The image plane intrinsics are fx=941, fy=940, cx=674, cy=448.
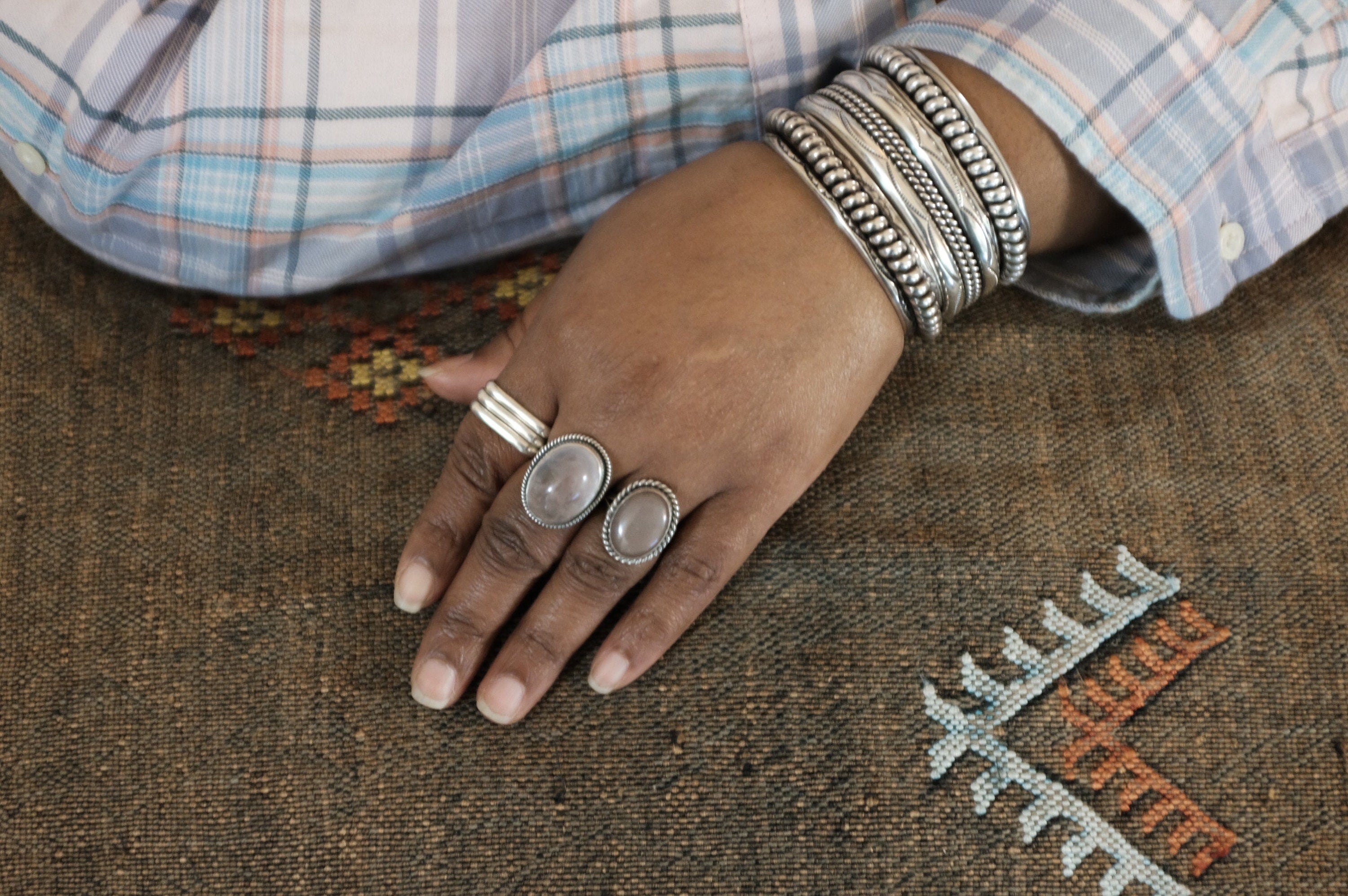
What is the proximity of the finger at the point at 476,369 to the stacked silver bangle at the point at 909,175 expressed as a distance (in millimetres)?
215

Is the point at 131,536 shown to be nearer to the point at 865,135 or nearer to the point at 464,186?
the point at 464,186

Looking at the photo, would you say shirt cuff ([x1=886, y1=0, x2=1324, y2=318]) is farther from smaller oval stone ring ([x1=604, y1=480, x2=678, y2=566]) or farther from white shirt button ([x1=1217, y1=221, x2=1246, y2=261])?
smaller oval stone ring ([x1=604, y1=480, x2=678, y2=566])

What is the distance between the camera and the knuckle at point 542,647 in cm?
58

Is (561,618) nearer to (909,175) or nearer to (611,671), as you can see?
(611,671)

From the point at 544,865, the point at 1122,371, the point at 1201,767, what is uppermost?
the point at 1122,371

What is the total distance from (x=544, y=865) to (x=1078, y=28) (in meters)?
0.61

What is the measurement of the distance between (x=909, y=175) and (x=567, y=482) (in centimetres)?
28

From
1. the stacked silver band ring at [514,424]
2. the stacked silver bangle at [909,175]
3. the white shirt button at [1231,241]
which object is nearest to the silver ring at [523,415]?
the stacked silver band ring at [514,424]

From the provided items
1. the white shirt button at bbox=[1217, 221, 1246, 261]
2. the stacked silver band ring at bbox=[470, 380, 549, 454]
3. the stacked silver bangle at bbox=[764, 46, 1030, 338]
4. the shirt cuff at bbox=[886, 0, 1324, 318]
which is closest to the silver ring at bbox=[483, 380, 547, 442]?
the stacked silver band ring at bbox=[470, 380, 549, 454]

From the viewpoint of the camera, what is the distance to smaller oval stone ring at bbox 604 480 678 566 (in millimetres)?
557

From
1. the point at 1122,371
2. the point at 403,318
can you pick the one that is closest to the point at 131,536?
the point at 403,318

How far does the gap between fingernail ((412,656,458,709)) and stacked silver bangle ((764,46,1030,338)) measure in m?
0.36

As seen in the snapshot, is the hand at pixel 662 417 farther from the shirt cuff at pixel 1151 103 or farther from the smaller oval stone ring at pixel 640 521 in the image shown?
the shirt cuff at pixel 1151 103

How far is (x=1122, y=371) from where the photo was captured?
660 mm
